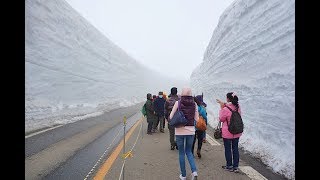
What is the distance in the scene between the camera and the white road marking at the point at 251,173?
5312mm

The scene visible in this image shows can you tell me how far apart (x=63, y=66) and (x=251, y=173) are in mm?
26445

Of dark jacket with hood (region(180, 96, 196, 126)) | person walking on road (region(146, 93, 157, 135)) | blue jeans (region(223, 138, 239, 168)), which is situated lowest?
blue jeans (region(223, 138, 239, 168))

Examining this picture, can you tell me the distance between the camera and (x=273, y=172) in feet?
18.7

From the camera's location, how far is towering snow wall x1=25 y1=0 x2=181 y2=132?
70.7 ft

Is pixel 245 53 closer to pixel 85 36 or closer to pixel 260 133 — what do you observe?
Result: pixel 260 133

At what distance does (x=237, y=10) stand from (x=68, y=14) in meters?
23.0

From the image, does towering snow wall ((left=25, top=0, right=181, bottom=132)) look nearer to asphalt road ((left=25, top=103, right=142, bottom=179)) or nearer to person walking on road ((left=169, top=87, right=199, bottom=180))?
asphalt road ((left=25, top=103, right=142, bottom=179))

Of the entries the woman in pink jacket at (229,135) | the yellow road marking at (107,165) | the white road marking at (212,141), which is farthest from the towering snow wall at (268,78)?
the yellow road marking at (107,165)

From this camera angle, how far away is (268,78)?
33.1 feet

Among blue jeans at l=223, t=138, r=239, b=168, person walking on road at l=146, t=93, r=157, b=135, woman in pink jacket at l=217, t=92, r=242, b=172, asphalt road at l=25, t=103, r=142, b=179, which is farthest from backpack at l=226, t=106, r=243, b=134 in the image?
person walking on road at l=146, t=93, r=157, b=135

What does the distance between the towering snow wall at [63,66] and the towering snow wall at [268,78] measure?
9191 millimetres

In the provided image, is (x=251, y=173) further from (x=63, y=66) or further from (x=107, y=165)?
(x=63, y=66)

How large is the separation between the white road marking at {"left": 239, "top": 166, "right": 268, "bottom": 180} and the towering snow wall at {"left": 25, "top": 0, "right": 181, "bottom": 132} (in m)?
11.1

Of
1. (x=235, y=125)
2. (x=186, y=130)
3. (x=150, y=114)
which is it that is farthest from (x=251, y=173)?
(x=150, y=114)
